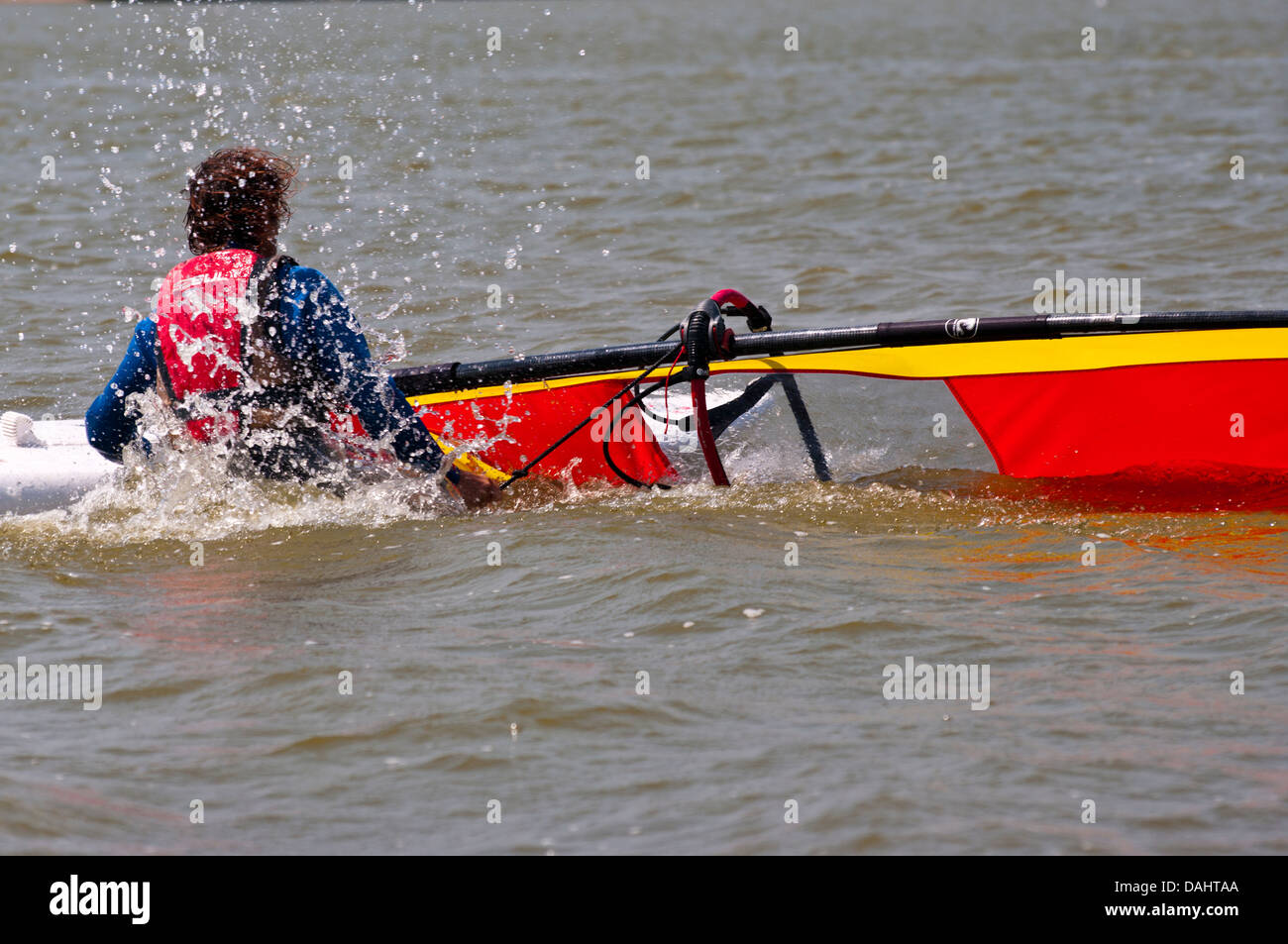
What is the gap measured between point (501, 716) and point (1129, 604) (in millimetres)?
1779

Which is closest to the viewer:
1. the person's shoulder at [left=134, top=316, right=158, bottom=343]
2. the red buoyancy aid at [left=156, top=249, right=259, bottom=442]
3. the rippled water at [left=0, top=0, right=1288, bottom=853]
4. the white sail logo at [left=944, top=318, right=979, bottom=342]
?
the rippled water at [left=0, top=0, right=1288, bottom=853]

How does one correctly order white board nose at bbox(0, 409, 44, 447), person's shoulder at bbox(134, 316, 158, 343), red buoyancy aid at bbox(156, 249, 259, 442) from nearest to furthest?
red buoyancy aid at bbox(156, 249, 259, 442) < person's shoulder at bbox(134, 316, 158, 343) < white board nose at bbox(0, 409, 44, 447)

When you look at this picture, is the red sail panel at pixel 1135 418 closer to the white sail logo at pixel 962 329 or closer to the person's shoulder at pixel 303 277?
the white sail logo at pixel 962 329

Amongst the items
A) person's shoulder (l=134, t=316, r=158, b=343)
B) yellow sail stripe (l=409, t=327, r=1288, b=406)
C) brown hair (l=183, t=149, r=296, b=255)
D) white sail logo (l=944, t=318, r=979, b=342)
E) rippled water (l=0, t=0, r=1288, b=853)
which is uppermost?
brown hair (l=183, t=149, r=296, b=255)

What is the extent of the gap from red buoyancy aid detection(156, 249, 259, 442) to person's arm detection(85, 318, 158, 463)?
0.06 m

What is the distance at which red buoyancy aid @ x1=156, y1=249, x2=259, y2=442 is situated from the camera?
4.30 m

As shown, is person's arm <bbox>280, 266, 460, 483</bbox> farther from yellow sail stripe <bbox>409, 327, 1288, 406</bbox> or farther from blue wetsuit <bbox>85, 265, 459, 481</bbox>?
yellow sail stripe <bbox>409, 327, 1288, 406</bbox>

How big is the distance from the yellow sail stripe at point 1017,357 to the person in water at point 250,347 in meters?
0.95

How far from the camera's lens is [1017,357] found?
4.95 m

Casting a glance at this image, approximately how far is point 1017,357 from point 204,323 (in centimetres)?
256

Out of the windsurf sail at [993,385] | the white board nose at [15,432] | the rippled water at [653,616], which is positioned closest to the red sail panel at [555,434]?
the windsurf sail at [993,385]

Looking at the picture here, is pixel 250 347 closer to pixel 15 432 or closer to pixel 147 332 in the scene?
pixel 147 332

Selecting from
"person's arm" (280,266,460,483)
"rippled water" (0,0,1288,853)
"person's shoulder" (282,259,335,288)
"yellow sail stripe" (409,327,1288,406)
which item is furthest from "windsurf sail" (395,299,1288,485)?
"person's shoulder" (282,259,335,288)
